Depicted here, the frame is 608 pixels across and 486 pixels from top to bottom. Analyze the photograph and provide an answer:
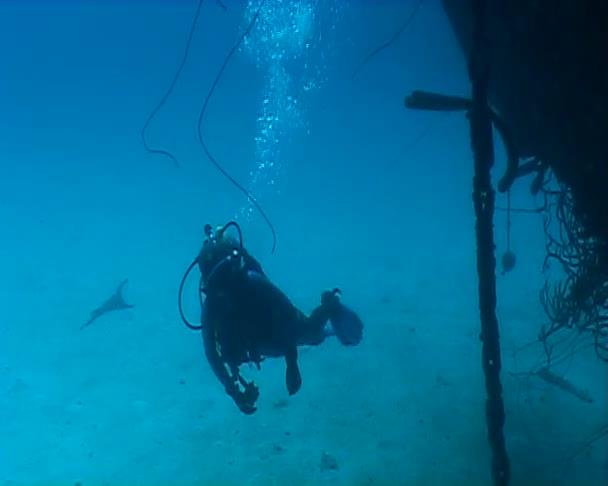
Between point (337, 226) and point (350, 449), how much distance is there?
3403cm

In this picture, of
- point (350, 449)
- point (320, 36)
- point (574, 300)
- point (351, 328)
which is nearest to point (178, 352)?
point (350, 449)

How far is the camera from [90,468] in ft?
27.8

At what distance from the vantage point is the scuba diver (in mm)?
5359

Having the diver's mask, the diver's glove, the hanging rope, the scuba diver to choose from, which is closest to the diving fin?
the scuba diver

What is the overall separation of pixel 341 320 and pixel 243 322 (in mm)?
1472

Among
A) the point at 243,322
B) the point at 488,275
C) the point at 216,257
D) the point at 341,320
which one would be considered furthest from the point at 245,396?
the point at 488,275

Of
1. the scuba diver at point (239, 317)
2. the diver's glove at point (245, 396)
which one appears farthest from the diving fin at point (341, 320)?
the diver's glove at point (245, 396)

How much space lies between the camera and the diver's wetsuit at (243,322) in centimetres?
535

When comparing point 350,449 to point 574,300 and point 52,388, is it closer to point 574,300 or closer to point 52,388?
point 574,300

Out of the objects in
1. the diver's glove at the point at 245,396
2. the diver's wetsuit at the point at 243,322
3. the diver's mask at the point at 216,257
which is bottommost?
the diver's glove at the point at 245,396

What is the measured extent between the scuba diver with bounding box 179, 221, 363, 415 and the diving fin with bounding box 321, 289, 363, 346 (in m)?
0.54

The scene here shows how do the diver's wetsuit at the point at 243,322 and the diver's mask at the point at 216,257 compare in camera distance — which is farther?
the diver's mask at the point at 216,257

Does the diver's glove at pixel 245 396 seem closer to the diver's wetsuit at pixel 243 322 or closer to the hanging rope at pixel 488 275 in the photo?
the diver's wetsuit at pixel 243 322

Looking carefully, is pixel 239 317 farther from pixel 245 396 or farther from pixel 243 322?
pixel 245 396
